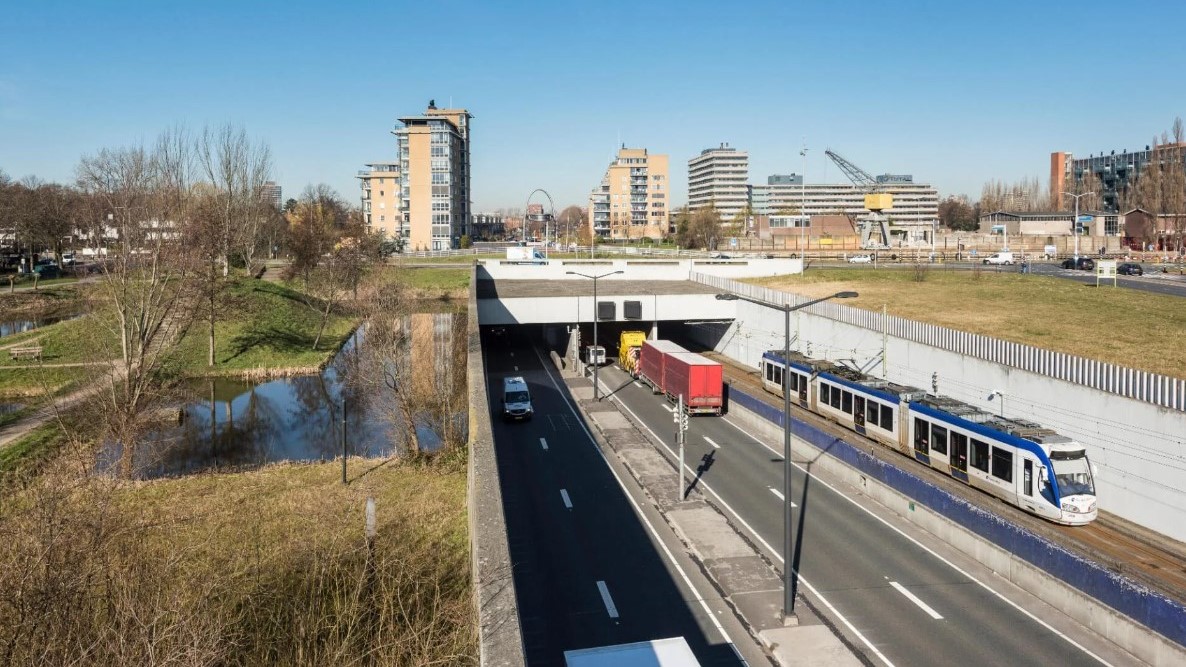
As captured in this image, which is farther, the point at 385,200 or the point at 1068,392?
the point at 385,200

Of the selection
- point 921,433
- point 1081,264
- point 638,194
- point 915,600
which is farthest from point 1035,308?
point 638,194

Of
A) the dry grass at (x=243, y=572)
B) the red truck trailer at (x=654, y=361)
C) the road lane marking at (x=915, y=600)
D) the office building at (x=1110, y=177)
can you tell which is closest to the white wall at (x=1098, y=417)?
the road lane marking at (x=915, y=600)

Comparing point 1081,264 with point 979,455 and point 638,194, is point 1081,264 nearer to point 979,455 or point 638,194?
point 979,455

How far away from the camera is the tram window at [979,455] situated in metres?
24.7

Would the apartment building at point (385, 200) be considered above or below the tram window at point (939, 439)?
above

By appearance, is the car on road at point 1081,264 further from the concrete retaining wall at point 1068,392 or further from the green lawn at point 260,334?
the green lawn at point 260,334

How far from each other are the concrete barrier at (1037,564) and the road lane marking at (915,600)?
8.61 ft

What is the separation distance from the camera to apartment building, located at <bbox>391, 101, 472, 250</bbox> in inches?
4914

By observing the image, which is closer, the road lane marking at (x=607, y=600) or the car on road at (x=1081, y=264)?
the road lane marking at (x=607, y=600)

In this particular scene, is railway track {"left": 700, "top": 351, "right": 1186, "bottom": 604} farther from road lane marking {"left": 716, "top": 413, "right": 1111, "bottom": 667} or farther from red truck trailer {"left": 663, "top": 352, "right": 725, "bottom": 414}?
red truck trailer {"left": 663, "top": 352, "right": 725, "bottom": 414}

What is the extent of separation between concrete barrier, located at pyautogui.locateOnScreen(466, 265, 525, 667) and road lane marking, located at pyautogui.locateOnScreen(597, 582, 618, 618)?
3796mm

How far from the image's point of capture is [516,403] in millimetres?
38000

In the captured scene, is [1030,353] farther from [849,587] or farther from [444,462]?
[444,462]

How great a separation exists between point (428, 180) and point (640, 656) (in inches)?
4695
